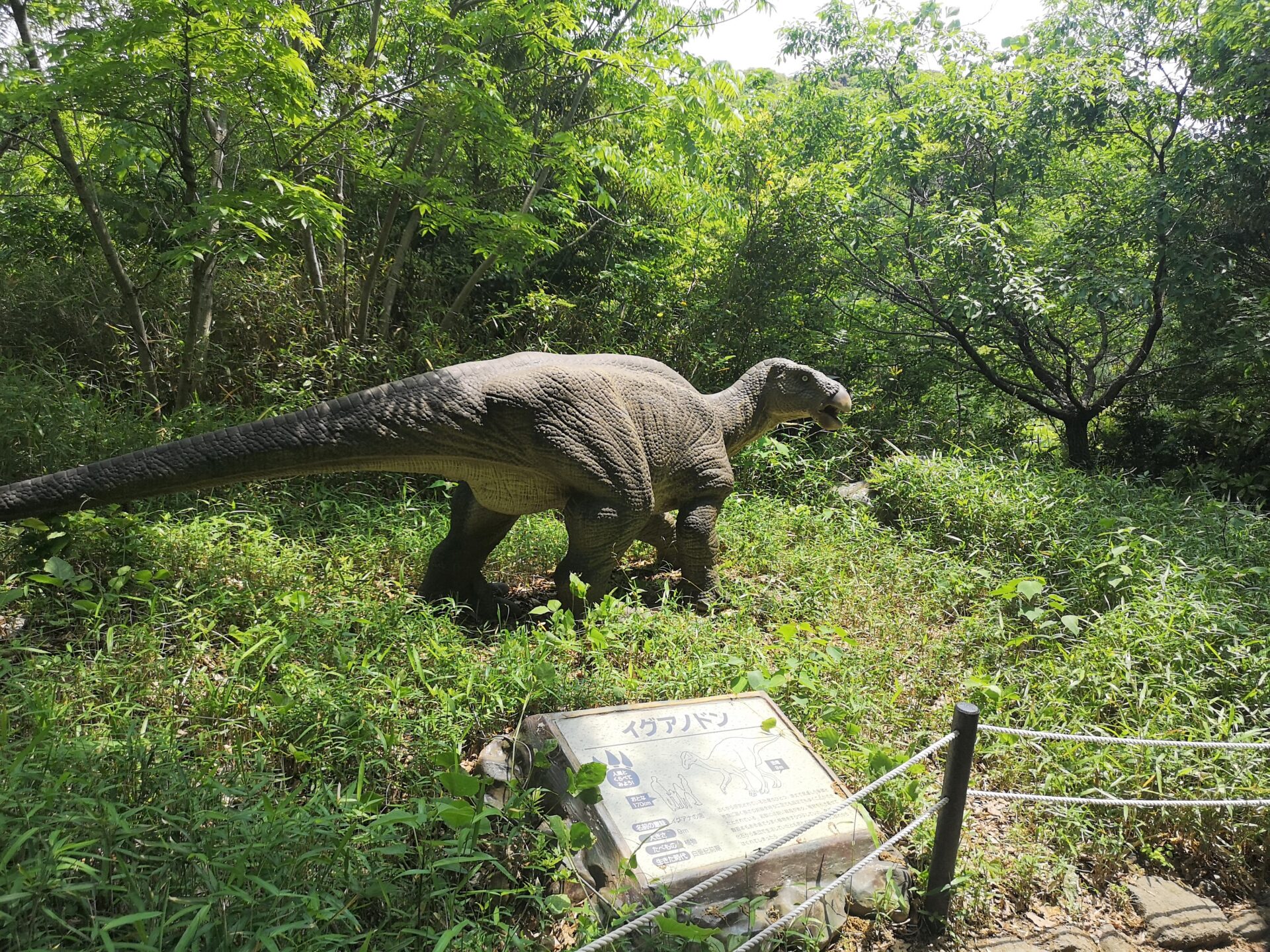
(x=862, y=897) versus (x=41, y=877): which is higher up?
(x=41, y=877)

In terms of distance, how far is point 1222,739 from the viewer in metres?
2.95

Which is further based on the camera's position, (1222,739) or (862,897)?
(1222,739)

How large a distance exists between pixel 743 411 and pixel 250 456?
2.68m

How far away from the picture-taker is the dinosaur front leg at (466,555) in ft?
11.9

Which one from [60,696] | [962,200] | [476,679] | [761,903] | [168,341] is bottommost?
[761,903]

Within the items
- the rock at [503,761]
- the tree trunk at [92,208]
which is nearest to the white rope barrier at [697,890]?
the rock at [503,761]

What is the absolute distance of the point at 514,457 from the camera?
320 centimetres

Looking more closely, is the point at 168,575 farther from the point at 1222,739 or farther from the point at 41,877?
the point at 1222,739

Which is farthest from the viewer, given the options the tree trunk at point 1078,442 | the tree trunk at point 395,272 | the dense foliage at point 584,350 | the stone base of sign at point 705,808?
the tree trunk at point 1078,442

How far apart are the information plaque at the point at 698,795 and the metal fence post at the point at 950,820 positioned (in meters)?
0.23

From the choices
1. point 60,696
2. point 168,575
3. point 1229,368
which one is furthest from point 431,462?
point 1229,368

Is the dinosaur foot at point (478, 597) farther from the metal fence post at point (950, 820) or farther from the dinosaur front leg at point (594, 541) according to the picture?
the metal fence post at point (950, 820)

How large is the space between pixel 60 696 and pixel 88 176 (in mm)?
4343

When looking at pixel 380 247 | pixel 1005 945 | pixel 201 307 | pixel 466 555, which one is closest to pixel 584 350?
pixel 380 247
